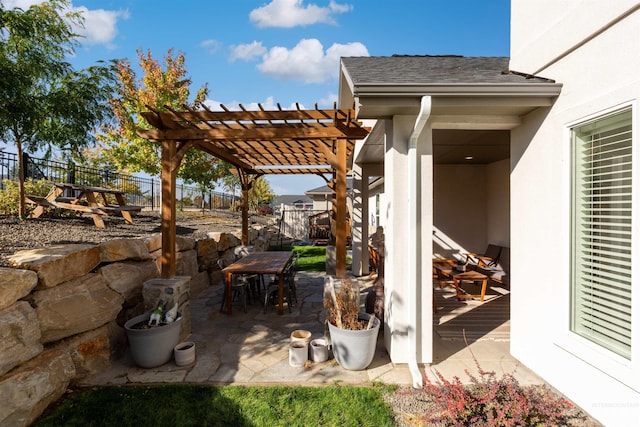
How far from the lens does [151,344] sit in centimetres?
337

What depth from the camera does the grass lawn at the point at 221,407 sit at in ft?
8.46

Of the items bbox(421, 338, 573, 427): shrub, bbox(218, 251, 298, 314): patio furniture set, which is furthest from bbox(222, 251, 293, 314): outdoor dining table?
bbox(421, 338, 573, 427): shrub

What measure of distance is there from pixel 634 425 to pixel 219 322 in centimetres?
463

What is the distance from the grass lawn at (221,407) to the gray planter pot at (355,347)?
0.33 meters

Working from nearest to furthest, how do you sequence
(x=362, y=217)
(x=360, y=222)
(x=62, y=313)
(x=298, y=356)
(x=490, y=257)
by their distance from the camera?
(x=62, y=313) < (x=298, y=356) < (x=490, y=257) < (x=362, y=217) < (x=360, y=222)

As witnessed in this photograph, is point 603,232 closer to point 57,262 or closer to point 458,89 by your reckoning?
point 458,89

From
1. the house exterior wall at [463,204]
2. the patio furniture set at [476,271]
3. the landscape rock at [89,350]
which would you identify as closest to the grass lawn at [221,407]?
the landscape rock at [89,350]

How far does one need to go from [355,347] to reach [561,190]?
2.51m

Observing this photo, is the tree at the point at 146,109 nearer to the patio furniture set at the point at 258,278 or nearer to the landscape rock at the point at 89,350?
the patio furniture set at the point at 258,278

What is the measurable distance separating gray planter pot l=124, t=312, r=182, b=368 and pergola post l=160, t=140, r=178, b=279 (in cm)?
105

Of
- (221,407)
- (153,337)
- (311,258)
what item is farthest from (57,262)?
(311,258)

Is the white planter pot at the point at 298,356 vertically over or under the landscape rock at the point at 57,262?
under

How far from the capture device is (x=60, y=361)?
2938 millimetres

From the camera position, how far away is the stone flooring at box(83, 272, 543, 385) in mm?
3205
